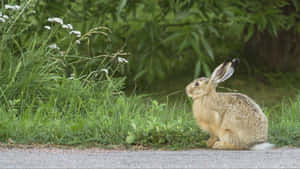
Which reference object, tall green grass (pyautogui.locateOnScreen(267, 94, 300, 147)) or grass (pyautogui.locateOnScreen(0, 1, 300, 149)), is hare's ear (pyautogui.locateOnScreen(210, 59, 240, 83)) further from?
tall green grass (pyautogui.locateOnScreen(267, 94, 300, 147))

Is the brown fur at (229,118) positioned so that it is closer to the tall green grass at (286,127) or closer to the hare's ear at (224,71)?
the hare's ear at (224,71)

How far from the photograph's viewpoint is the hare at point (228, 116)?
6305 mm

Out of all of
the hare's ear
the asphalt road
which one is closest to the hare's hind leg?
the asphalt road

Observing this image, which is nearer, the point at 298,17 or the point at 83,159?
the point at 83,159

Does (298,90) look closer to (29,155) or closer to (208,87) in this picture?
(208,87)

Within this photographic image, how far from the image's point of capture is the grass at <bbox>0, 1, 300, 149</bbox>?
6.82 m

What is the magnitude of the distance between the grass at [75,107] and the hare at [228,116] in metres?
0.45

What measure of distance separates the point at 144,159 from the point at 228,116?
106cm

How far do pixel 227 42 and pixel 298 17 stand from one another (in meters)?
1.83

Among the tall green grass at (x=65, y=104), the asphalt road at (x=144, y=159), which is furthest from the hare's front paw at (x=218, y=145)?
the tall green grass at (x=65, y=104)

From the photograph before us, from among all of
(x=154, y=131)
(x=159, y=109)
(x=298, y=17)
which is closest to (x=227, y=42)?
(x=298, y=17)

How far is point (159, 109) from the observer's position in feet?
24.7

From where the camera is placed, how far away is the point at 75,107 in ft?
25.6

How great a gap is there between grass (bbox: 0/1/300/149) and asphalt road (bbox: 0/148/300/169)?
37cm
